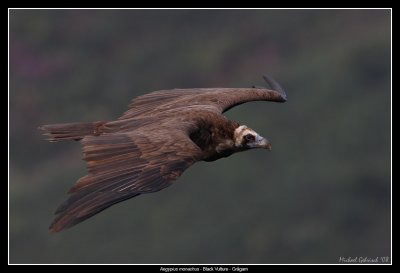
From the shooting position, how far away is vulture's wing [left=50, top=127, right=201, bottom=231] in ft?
41.6

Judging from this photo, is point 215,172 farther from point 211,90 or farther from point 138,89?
point 211,90

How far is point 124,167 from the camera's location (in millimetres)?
13766

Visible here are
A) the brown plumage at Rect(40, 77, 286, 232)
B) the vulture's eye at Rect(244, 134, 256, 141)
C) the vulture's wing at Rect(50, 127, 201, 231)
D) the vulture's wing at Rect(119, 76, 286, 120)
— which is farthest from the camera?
the vulture's wing at Rect(119, 76, 286, 120)

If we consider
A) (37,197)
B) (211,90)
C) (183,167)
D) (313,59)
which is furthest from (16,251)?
(183,167)

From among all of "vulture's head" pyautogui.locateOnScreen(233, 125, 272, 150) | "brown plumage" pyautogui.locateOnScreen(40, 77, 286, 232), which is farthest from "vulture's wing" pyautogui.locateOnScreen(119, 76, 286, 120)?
"vulture's head" pyautogui.locateOnScreen(233, 125, 272, 150)

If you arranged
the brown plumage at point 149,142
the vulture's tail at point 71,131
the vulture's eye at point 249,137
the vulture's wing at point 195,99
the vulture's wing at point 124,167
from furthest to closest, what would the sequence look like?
the vulture's wing at point 195,99, the vulture's eye at point 249,137, the vulture's tail at point 71,131, the brown plumage at point 149,142, the vulture's wing at point 124,167

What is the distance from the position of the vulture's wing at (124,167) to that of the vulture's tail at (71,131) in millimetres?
1383

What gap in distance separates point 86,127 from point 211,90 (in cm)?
329

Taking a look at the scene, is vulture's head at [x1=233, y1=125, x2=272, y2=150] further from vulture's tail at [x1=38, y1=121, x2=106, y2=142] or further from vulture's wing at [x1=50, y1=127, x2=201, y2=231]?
vulture's tail at [x1=38, y1=121, x2=106, y2=142]

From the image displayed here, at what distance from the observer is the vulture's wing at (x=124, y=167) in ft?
41.6

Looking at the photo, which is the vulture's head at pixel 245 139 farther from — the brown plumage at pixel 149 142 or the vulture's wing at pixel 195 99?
the vulture's wing at pixel 195 99

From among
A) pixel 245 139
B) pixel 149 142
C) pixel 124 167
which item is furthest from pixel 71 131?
pixel 124 167

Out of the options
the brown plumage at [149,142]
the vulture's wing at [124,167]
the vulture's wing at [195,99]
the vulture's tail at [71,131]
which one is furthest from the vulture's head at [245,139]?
the vulture's tail at [71,131]

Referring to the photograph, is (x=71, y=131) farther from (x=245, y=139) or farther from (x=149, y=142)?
(x=245, y=139)
